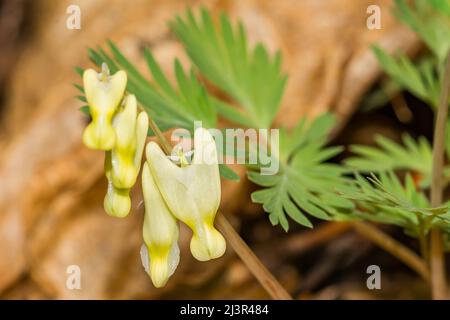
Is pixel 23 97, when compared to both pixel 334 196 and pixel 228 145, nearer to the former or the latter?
pixel 228 145

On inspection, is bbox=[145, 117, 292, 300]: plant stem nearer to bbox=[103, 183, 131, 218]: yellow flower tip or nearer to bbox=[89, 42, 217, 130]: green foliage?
bbox=[103, 183, 131, 218]: yellow flower tip

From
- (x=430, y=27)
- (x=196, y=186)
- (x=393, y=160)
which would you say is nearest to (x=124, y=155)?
(x=196, y=186)

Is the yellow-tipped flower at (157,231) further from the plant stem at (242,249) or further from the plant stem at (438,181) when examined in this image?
the plant stem at (438,181)

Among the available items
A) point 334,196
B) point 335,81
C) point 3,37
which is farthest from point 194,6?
point 334,196

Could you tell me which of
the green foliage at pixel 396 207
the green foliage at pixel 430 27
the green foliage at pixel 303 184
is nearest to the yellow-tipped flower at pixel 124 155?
the green foliage at pixel 303 184
